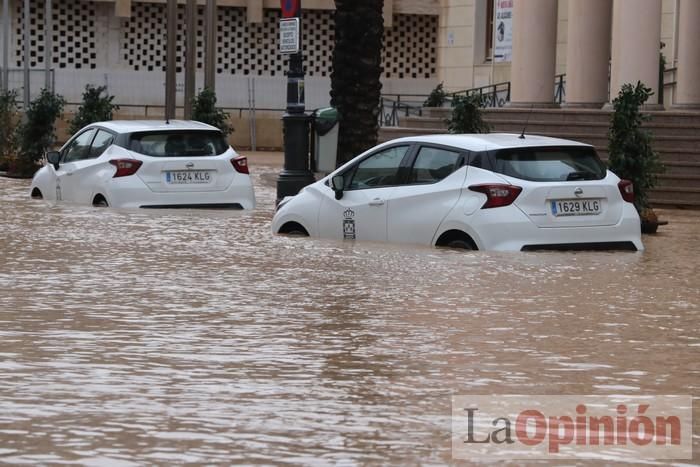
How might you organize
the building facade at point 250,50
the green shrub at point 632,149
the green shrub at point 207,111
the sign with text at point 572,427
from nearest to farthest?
the sign with text at point 572,427
the green shrub at point 632,149
the green shrub at point 207,111
the building facade at point 250,50

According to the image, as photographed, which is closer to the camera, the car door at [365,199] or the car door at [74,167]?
the car door at [365,199]

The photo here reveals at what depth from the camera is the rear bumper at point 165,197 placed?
22062mm

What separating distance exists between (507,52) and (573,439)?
43.7 m

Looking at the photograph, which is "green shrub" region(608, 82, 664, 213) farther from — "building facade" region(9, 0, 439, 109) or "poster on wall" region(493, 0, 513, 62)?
"building facade" region(9, 0, 439, 109)

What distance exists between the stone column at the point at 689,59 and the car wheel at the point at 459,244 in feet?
47.7

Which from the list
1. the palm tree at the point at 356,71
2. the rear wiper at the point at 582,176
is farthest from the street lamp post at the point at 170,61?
the rear wiper at the point at 582,176

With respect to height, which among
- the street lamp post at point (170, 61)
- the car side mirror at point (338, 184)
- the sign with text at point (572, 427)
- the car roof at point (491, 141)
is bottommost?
the sign with text at point (572, 427)

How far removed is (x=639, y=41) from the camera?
28234 mm

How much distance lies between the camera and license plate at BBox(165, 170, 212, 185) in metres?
22.2

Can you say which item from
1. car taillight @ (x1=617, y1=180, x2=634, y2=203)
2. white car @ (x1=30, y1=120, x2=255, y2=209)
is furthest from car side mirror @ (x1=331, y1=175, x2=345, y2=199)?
white car @ (x1=30, y1=120, x2=255, y2=209)

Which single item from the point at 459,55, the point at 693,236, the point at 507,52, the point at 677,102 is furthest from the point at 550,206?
the point at 459,55

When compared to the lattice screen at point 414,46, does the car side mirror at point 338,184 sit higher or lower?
lower

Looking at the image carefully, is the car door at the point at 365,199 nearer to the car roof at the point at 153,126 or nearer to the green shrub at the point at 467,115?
the car roof at the point at 153,126

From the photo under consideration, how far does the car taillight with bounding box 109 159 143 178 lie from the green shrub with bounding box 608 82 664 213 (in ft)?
19.2
